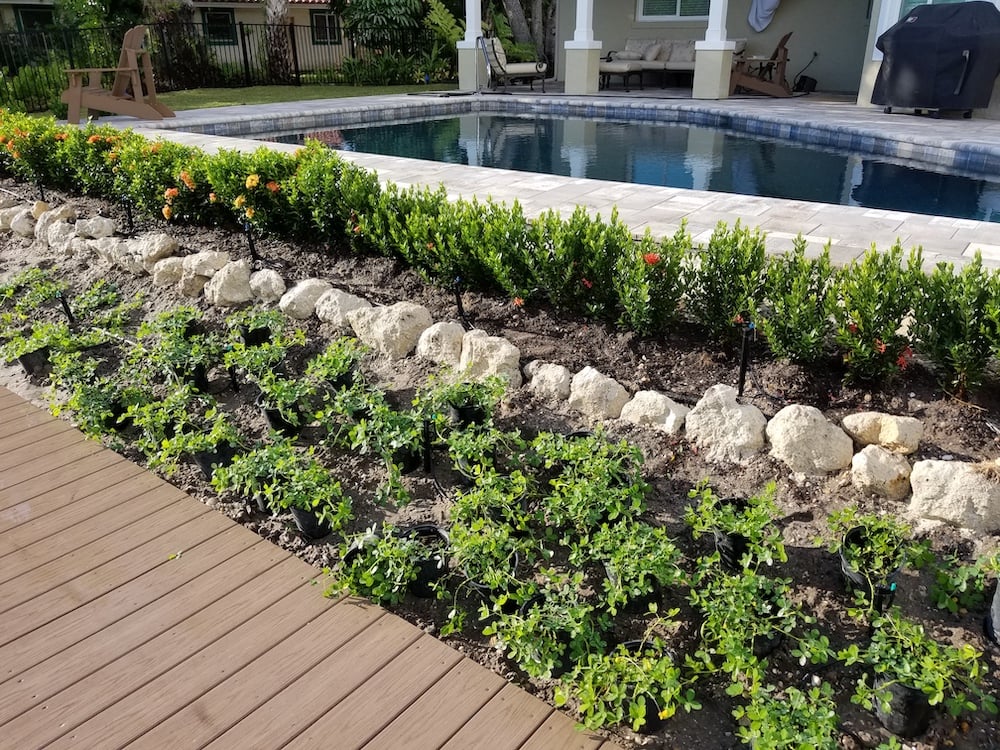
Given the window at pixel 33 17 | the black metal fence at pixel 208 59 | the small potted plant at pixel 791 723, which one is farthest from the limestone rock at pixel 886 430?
the window at pixel 33 17

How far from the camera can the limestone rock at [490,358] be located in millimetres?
3412

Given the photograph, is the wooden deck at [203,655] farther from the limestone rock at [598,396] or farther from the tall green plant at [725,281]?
the tall green plant at [725,281]

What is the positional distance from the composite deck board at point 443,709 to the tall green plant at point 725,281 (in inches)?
75.5

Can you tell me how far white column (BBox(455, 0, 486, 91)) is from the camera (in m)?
15.6

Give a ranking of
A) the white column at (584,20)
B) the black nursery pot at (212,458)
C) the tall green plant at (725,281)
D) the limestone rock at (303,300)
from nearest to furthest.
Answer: the black nursery pot at (212,458) → the tall green plant at (725,281) → the limestone rock at (303,300) → the white column at (584,20)

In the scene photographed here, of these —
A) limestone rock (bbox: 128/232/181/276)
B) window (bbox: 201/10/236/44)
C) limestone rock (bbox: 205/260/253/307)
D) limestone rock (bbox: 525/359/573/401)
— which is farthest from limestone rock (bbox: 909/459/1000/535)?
window (bbox: 201/10/236/44)

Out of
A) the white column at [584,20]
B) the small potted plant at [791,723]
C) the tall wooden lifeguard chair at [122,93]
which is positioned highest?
the white column at [584,20]

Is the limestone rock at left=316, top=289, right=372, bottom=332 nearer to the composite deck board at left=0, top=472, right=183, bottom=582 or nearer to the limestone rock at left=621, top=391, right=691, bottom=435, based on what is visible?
the composite deck board at left=0, top=472, right=183, bottom=582

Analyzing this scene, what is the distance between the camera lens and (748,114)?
37.8ft

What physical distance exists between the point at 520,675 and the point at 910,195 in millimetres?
7109

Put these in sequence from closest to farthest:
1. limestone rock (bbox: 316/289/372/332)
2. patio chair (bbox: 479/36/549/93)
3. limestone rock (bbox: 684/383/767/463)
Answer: limestone rock (bbox: 684/383/767/463) < limestone rock (bbox: 316/289/372/332) < patio chair (bbox: 479/36/549/93)

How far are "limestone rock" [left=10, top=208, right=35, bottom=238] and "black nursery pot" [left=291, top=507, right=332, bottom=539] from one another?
4.99 m

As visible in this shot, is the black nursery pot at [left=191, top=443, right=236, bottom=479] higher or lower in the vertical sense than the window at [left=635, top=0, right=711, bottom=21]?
lower

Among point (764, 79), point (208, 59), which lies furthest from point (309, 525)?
point (208, 59)
